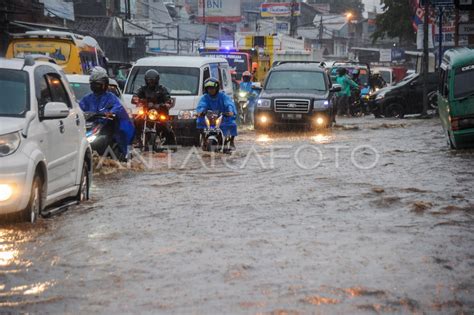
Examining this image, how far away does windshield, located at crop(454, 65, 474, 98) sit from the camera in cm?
1600

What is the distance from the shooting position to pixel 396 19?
64.5 meters

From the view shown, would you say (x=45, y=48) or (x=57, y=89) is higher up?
(x=45, y=48)

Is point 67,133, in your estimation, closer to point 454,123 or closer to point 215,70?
point 454,123

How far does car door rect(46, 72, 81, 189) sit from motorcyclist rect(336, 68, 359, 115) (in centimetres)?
2179

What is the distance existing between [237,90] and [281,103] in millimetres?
5575

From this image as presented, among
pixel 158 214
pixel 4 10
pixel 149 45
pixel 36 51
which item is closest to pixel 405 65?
pixel 149 45

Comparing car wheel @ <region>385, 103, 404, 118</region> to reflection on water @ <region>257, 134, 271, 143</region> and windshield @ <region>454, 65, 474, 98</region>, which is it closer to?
reflection on water @ <region>257, 134, 271, 143</region>

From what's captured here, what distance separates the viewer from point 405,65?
74.1 meters

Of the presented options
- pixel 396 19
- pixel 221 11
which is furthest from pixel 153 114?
pixel 221 11

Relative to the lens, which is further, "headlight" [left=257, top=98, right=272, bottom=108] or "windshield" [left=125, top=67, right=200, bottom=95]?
"headlight" [left=257, top=98, right=272, bottom=108]

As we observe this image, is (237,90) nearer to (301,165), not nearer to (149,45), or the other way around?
(301,165)

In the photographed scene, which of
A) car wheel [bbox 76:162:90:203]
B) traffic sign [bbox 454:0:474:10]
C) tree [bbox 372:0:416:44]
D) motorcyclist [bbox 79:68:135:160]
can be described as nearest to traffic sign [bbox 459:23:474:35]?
motorcyclist [bbox 79:68:135:160]

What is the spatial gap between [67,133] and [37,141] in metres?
1.12

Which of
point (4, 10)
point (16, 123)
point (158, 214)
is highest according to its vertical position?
point (4, 10)
